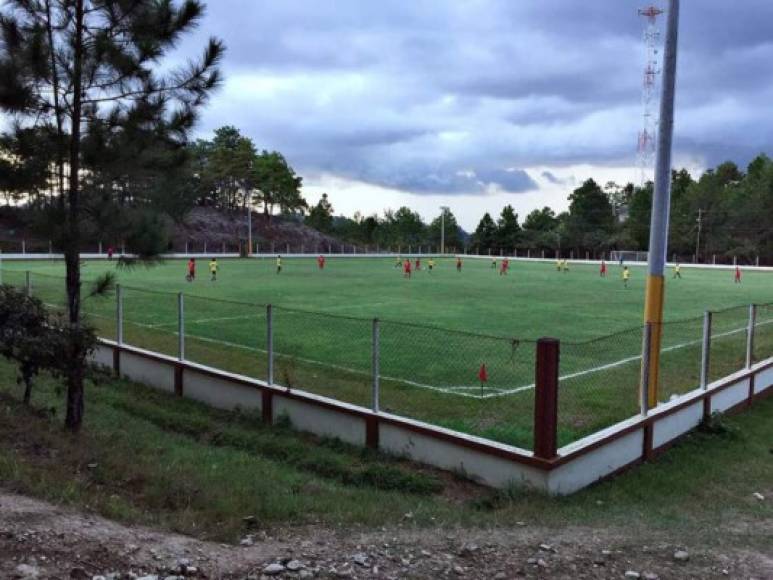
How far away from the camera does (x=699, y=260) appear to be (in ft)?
259

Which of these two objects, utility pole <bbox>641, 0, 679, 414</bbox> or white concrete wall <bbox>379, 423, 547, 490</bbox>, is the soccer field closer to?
utility pole <bbox>641, 0, 679, 414</bbox>

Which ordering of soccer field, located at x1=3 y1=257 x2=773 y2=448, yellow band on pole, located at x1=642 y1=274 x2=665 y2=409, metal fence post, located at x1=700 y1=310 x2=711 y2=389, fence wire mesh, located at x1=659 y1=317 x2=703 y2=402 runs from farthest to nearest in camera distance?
fence wire mesh, located at x1=659 y1=317 x2=703 y2=402 → soccer field, located at x1=3 y1=257 x2=773 y2=448 → metal fence post, located at x1=700 y1=310 x2=711 y2=389 → yellow band on pole, located at x1=642 y1=274 x2=665 y2=409

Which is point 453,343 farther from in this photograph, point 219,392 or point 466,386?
point 219,392

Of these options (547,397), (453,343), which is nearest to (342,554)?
(547,397)

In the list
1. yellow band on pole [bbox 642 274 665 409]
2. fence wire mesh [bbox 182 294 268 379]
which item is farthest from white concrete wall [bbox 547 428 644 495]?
fence wire mesh [bbox 182 294 268 379]

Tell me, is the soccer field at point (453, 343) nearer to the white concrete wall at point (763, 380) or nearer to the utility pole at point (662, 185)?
the utility pole at point (662, 185)

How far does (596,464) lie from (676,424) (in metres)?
1.98

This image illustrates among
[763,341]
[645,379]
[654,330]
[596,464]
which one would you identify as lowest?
[596,464]

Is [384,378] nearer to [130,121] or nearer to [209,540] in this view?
[130,121]

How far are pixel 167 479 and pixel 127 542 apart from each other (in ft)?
6.26

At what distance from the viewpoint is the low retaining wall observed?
6797mm

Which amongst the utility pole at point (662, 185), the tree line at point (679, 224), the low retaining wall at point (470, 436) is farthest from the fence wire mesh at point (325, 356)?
the tree line at point (679, 224)

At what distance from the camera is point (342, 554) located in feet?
14.4

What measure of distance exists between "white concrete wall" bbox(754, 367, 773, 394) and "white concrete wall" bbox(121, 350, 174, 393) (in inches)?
356
